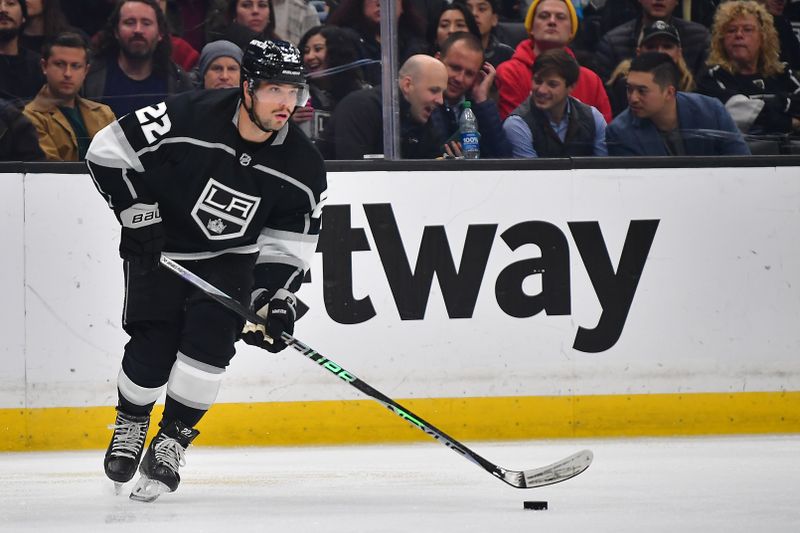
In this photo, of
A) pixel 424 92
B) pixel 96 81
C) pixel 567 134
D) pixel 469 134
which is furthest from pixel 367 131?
pixel 96 81

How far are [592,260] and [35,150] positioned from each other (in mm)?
1989

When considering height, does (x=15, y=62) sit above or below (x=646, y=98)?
above

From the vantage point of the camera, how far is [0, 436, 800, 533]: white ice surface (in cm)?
314

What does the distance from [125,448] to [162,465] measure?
19cm

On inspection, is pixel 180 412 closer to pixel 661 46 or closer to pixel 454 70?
pixel 454 70

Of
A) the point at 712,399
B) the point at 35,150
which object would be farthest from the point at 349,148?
the point at 712,399

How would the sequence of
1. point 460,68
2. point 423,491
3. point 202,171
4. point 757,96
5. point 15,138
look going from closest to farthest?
point 202,171, point 423,491, point 15,138, point 460,68, point 757,96

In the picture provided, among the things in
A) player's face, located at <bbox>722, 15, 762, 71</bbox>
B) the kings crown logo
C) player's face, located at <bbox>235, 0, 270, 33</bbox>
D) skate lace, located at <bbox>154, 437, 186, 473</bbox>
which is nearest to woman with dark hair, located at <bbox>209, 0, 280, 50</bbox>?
player's face, located at <bbox>235, 0, 270, 33</bbox>

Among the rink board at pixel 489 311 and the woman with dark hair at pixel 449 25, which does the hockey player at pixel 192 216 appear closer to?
the rink board at pixel 489 311

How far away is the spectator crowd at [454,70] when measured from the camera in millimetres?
4727

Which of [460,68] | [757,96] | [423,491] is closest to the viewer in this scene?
[423,491]

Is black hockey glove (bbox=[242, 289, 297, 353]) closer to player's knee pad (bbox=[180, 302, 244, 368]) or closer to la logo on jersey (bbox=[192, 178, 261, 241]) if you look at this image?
player's knee pad (bbox=[180, 302, 244, 368])

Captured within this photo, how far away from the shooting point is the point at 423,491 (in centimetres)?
366

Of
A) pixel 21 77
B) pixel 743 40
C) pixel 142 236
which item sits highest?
pixel 743 40
